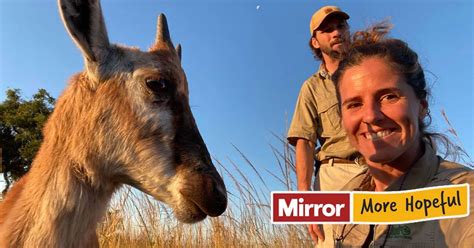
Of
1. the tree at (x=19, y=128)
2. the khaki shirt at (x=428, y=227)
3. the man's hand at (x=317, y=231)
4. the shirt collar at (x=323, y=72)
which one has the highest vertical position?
the tree at (x=19, y=128)

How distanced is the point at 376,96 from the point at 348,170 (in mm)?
2063

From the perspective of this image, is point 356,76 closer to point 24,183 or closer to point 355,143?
point 355,143

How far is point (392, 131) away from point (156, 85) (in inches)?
64.1

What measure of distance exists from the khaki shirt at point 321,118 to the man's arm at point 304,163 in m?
0.07

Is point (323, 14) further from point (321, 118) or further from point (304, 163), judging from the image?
point (304, 163)

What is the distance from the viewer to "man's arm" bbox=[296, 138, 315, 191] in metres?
4.27

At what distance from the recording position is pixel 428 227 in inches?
72.5

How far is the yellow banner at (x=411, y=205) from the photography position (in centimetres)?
172

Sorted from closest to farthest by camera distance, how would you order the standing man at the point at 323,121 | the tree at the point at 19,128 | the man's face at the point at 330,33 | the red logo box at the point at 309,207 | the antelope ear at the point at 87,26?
the red logo box at the point at 309,207, the antelope ear at the point at 87,26, the standing man at the point at 323,121, the man's face at the point at 330,33, the tree at the point at 19,128

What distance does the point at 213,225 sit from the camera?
6281 millimetres

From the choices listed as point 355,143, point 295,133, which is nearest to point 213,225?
point 295,133

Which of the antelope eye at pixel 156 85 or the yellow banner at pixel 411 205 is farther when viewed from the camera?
the antelope eye at pixel 156 85

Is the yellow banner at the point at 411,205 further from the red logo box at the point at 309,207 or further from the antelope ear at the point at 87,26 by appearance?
Answer: the antelope ear at the point at 87,26

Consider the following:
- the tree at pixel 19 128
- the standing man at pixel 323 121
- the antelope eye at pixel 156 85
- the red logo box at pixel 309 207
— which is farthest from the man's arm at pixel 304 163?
the tree at pixel 19 128
